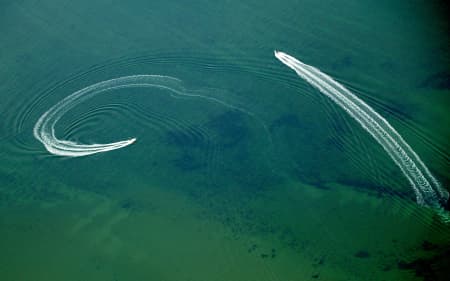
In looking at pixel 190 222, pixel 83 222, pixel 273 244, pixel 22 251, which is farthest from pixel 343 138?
pixel 22 251

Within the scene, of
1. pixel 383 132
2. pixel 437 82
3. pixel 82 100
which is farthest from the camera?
pixel 82 100

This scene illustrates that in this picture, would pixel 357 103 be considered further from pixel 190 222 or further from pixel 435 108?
pixel 190 222

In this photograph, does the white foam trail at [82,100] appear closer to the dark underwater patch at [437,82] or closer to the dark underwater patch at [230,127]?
the dark underwater patch at [230,127]

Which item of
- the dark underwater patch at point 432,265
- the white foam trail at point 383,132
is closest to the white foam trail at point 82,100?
the white foam trail at point 383,132

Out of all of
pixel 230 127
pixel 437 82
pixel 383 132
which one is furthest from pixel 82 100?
pixel 437 82

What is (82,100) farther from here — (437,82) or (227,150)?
(437,82)

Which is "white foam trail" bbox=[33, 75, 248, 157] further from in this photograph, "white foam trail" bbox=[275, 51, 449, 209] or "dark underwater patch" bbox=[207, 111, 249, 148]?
"white foam trail" bbox=[275, 51, 449, 209]
